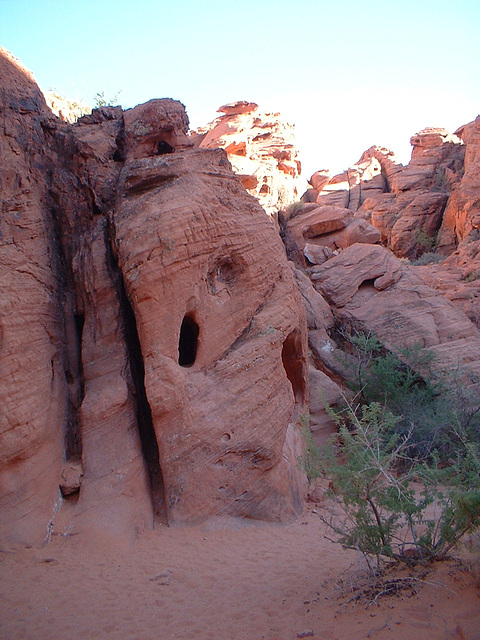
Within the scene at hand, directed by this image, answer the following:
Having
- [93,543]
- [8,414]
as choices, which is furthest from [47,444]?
[93,543]

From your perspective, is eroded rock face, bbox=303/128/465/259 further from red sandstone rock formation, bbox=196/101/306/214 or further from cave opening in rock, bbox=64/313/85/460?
cave opening in rock, bbox=64/313/85/460

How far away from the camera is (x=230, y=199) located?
7465 mm

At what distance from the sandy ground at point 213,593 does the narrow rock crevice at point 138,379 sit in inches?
33.5

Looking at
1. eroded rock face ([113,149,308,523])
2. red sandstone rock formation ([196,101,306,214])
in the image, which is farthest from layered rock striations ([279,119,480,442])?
red sandstone rock formation ([196,101,306,214])

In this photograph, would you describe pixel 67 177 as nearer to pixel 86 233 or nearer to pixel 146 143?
pixel 86 233

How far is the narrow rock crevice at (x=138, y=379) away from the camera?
6660mm

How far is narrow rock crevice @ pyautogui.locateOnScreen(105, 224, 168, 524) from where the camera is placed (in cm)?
666

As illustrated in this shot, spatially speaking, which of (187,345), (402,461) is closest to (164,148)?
(187,345)

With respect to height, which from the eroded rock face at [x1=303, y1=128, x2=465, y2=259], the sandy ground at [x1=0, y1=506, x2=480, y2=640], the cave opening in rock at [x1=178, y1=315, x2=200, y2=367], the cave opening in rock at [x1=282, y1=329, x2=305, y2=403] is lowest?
the sandy ground at [x1=0, y1=506, x2=480, y2=640]

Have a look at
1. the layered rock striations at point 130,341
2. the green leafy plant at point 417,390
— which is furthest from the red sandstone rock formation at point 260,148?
the layered rock striations at point 130,341

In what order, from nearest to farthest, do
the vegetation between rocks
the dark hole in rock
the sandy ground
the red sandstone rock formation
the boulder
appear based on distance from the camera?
the sandy ground
the vegetation between rocks
the dark hole in rock
the boulder
the red sandstone rock formation

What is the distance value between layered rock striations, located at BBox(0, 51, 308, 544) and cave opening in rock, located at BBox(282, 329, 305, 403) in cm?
109

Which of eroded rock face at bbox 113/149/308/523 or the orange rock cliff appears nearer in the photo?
the orange rock cliff

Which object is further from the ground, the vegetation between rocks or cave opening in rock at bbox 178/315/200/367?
cave opening in rock at bbox 178/315/200/367
